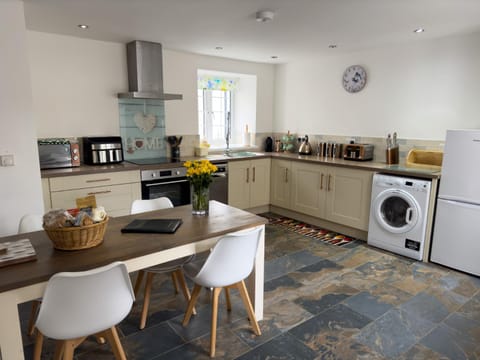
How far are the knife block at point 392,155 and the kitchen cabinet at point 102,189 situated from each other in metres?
2.87

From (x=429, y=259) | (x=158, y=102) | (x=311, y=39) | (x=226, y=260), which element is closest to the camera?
(x=226, y=260)

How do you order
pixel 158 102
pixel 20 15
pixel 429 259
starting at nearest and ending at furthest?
pixel 20 15 < pixel 429 259 < pixel 158 102

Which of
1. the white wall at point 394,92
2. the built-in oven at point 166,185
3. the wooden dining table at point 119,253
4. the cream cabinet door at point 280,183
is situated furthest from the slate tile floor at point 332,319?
the white wall at point 394,92

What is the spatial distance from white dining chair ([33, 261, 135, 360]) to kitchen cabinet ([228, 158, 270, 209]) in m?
3.09

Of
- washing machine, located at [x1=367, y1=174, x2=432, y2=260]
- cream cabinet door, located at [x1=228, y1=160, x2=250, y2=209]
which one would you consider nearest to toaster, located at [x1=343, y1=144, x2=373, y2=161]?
washing machine, located at [x1=367, y1=174, x2=432, y2=260]

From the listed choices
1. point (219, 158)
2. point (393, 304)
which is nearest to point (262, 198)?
point (219, 158)

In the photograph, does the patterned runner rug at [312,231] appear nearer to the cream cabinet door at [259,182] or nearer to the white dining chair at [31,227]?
the cream cabinet door at [259,182]

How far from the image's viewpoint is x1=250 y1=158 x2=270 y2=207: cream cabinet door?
4809mm

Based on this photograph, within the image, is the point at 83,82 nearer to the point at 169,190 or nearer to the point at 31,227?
the point at 169,190

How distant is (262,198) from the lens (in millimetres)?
5004

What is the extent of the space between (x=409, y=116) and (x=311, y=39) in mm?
1472

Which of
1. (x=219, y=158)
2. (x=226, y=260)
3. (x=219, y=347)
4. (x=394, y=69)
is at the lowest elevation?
(x=219, y=347)

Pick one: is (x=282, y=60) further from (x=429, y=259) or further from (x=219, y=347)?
(x=219, y=347)

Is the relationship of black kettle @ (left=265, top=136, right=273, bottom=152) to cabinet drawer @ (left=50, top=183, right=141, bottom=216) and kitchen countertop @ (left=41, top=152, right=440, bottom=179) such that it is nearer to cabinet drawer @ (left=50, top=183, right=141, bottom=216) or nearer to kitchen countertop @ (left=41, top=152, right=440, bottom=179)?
kitchen countertop @ (left=41, top=152, right=440, bottom=179)
